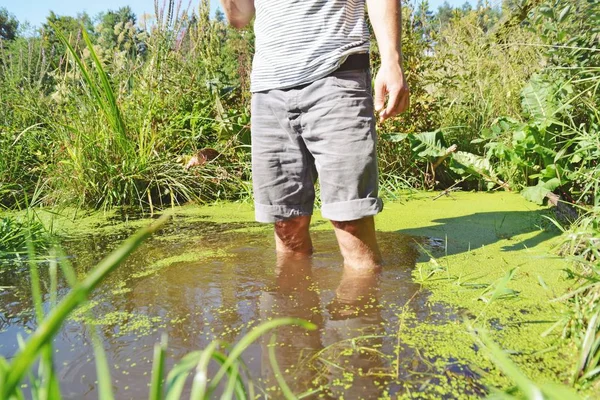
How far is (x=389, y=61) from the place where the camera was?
1934 millimetres

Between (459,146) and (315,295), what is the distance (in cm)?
273

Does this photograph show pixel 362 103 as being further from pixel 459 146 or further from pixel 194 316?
pixel 459 146

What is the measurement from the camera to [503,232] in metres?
2.59

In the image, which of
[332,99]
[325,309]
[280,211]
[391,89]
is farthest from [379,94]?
[325,309]

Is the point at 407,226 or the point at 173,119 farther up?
the point at 173,119

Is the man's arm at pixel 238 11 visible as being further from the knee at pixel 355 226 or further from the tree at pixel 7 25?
the tree at pixel 7 25

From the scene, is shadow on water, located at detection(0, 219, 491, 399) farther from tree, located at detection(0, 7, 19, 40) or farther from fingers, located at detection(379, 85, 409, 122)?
tree, located at detection(0, 7, 19, 40)

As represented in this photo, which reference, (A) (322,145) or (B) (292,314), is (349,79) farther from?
(B) (292,314)

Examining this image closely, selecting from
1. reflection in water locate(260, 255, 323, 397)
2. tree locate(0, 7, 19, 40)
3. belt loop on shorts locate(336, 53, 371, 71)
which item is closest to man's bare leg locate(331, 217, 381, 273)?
reflection in water locate(260, 255, 323, 397)

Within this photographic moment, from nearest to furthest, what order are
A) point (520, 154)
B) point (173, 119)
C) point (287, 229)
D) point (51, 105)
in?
1. point (287, 229)
2. point (520, 154)
3. point (173, 119)
4. point (51, 105)

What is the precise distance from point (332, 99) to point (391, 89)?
0.68 feet

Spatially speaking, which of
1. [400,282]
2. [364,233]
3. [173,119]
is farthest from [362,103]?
[173,119]

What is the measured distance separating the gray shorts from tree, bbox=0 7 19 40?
118ft

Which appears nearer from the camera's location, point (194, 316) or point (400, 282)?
point (194, 316)
